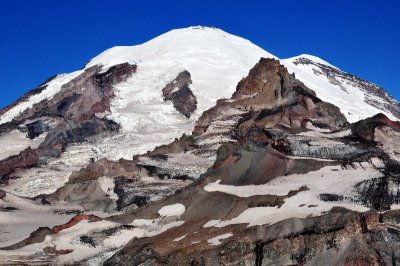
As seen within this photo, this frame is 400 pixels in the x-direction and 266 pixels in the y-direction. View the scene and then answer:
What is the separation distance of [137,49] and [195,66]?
26116 millimetres

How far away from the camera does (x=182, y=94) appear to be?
347 feet

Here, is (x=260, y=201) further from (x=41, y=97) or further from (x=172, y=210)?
(x=41, y=97)

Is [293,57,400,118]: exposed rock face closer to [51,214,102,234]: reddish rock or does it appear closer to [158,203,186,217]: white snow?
[158,203,186,217]: white snow

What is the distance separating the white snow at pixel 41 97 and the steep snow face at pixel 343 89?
41.3 m

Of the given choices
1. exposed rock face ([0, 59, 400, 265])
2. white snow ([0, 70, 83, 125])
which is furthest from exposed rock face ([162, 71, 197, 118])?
exposed rock face ([0, 59, 400, 265])

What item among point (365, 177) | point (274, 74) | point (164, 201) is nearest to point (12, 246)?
point (164, 201)

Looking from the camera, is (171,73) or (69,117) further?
(171,73)

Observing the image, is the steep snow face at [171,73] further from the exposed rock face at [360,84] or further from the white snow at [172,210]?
the white snow at [172,210]

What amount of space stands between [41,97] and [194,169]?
67090 mm

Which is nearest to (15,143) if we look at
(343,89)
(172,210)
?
(172,210)

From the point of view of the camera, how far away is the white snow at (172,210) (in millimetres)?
43469

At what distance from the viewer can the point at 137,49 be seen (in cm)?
14438

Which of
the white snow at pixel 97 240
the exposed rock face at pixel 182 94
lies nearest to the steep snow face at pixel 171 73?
the exposed rock face at pixel 182 94

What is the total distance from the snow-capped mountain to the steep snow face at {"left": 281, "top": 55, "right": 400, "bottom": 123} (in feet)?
3.28
